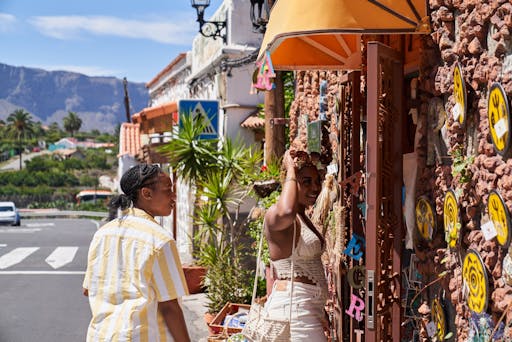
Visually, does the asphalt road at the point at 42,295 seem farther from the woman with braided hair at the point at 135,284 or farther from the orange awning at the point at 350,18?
the orange awning at the point at 350,18

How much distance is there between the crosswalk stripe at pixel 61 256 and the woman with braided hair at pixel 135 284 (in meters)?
15.1

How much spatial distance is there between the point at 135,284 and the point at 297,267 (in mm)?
1191

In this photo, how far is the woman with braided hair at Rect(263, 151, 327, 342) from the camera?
13.3 feet

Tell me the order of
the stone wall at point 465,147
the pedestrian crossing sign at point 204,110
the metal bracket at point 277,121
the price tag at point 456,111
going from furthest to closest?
1. the pedestrian crossing sign at point 204,110
2. the metal bracket at point 277,121
3. the price tag at point 456,111
4. the stone wall at point 465,147

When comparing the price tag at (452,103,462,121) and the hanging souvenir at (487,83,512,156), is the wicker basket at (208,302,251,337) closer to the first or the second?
the price tag at (452,103,462,121)

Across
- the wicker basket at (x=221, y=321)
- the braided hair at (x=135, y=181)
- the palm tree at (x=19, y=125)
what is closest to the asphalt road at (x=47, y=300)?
the wicker basket at (x=221, y=321)

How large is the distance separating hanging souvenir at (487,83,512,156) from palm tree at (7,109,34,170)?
412 feet

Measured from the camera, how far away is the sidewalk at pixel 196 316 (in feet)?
28.2

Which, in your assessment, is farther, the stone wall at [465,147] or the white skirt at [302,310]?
the white skirt at [302,310]

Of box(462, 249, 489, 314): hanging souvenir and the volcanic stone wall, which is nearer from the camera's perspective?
the volcanic stone wall

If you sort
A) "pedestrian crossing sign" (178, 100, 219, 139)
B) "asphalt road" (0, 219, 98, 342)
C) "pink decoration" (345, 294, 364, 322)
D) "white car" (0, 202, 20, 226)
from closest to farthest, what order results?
"pink decoration" (345, 294, 364, 322)
"asphalt road" (0, 219, 98, 342)
"pedestrian crossing sign" (178, 100, 219, 139)
"white car" (0, 202, 20, 226)

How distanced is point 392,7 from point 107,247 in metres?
1.96

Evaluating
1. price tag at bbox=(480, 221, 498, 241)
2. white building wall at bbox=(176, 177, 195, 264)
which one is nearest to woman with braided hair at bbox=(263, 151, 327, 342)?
price tag at bbox=(480, 221, 498, 241)

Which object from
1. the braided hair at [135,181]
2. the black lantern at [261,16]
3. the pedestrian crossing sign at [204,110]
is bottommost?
the braided hair at [135,181]
